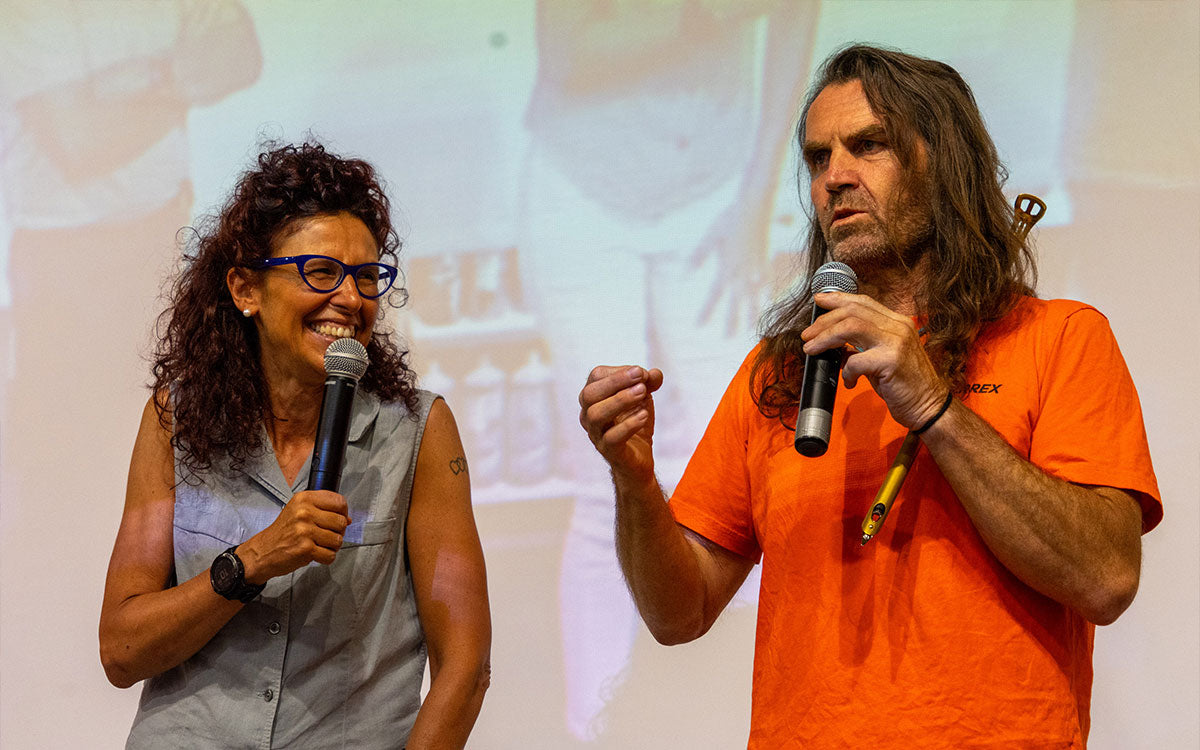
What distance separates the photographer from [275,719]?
6.31 ft

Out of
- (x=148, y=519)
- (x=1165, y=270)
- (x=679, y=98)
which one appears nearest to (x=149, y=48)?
(x=679, y=98)

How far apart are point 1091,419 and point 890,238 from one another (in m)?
0.41

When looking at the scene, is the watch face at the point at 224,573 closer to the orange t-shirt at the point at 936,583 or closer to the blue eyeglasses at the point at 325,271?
the blue eyeglasses at the point at 325,271

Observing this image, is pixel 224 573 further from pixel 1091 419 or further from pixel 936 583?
pixel 1091 419

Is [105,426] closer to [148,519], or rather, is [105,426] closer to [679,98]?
[148,519]

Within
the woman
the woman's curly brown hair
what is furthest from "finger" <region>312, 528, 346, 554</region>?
the woman's curly brown hair

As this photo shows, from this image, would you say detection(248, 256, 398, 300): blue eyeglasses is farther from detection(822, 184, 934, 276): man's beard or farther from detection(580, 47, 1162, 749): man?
detection(822, 184, 934, 276): man's beard

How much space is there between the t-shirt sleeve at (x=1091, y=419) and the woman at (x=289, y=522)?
1.04m

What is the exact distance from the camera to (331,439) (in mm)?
1848

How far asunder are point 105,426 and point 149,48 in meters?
1.10

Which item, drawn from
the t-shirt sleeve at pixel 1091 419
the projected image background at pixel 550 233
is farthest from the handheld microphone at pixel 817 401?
the projected image background at pixel 550 233

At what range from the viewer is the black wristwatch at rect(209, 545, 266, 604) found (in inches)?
73.8

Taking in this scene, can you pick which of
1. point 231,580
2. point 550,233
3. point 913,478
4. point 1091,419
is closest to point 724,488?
point 913,478

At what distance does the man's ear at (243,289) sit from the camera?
86.8 inches
